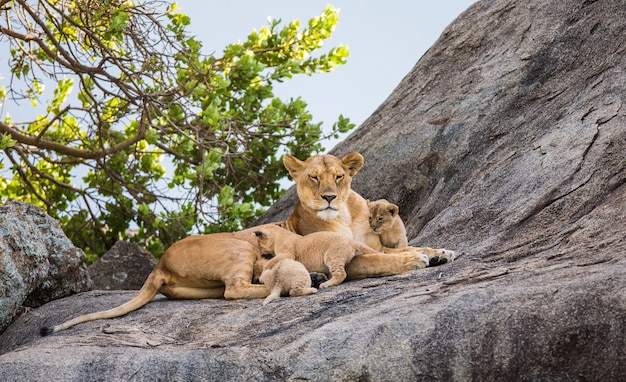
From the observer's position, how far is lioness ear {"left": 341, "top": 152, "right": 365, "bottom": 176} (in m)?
8.85

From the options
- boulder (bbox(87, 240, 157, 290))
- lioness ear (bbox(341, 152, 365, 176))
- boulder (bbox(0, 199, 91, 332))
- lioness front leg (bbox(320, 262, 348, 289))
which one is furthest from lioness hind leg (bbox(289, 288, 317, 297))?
boulder (bbox(87, 240, 157, 290))

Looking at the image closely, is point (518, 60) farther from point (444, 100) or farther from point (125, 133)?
point (125, 133)

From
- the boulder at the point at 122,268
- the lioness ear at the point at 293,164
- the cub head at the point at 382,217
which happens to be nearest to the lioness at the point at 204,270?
the lioness ear at the point at 293,164

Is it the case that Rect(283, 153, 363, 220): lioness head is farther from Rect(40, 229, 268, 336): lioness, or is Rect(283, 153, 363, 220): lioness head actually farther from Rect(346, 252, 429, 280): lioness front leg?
Rect(346, 252, 429, 280): lioness front leg

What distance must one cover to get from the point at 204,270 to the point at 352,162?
163cm

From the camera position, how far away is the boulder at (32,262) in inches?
326

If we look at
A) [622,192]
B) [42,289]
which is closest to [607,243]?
[622,192]

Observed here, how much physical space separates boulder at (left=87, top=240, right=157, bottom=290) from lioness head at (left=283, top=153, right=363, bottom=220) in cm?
279

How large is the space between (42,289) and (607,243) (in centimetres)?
517

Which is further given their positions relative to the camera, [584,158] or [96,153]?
[96,153]

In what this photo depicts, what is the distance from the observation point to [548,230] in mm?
7051

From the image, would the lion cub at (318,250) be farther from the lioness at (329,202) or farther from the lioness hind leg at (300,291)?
the lioness at (329,202)

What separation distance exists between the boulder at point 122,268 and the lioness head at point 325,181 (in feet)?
9.15

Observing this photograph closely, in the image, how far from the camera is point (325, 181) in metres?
8.64
